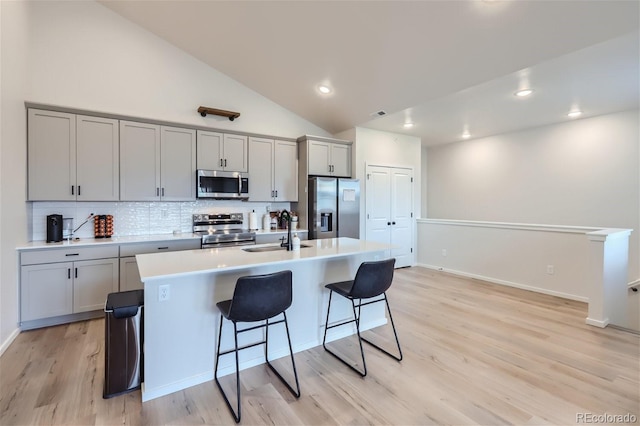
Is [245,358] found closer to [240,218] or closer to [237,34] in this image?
[240,218]

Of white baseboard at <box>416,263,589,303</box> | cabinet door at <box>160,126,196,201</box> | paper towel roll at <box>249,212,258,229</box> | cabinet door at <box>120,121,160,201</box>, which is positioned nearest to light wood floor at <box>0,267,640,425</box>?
white baseboard at <box>416,263,589,303</box>

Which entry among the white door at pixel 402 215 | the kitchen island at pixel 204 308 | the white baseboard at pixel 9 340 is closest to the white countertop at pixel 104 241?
the white baseboard at pixel 9 340

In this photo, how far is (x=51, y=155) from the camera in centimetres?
336

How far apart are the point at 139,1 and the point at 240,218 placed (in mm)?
2938

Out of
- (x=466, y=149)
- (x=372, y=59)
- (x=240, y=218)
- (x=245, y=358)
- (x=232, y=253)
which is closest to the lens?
(x=245, y=358)

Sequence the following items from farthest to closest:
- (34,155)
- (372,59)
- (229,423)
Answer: (372,59), (34,155), (229,423)

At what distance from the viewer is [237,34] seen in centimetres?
364

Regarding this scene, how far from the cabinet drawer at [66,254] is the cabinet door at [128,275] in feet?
0.43

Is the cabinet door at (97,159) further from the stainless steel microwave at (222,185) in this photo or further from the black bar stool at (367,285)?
the black bar stool at (367,285)

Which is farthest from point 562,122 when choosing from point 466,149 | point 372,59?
point 372,59

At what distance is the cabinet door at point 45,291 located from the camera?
304cm

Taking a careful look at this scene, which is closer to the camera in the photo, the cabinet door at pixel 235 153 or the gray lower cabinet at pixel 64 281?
the gray lower cabinet at pixel 64 281

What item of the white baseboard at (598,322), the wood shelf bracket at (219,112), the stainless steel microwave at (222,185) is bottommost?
the white baseboard at (598,322)

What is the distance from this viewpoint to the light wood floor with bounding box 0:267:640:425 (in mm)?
1908
